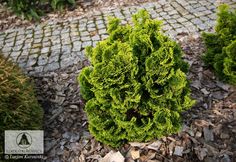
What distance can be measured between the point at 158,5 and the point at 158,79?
11.3ft

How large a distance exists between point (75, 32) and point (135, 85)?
2.95 metres

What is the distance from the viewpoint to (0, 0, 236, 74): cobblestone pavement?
15.5 feet

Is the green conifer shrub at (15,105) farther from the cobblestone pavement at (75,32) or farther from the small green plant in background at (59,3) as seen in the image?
the small green plant in background at (59,3)

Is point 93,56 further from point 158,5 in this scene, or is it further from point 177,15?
point 158,5

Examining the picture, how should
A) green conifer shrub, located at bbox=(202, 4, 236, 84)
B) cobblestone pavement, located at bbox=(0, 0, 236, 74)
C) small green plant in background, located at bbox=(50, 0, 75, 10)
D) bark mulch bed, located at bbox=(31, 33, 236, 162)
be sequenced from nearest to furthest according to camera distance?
bark mulch bed, located at bbox=(31, 33, 236, 162) < green conifer shrub, located at bbox=(202, 4, 236, 84) < cobblestone pavement, located at bbox=(0, 0, 236, 74) < small green plant in background, located at bbox=(50, 0, 75, 10)

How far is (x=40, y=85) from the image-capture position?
4102 mm

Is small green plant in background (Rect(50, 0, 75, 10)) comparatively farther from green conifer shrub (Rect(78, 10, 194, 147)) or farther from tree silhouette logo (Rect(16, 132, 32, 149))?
tree silhouette logo (Rect(16, 132, 32, 149))

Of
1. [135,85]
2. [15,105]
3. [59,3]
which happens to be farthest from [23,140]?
[59,3]

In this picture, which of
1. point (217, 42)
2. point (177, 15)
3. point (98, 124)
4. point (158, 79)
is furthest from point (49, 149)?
point (177, 15)

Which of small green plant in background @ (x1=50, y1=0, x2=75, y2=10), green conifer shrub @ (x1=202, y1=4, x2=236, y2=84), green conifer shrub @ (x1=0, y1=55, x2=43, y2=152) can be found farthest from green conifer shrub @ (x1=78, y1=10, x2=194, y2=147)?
small green plant in background @ (x1=50, y1=0, x2=75, y2=10)

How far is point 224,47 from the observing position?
3.59 meters

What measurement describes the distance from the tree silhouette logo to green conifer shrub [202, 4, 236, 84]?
225 cm

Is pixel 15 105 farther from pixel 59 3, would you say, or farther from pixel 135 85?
pixel 59 3

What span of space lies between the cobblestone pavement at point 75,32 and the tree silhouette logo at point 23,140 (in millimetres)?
1558
